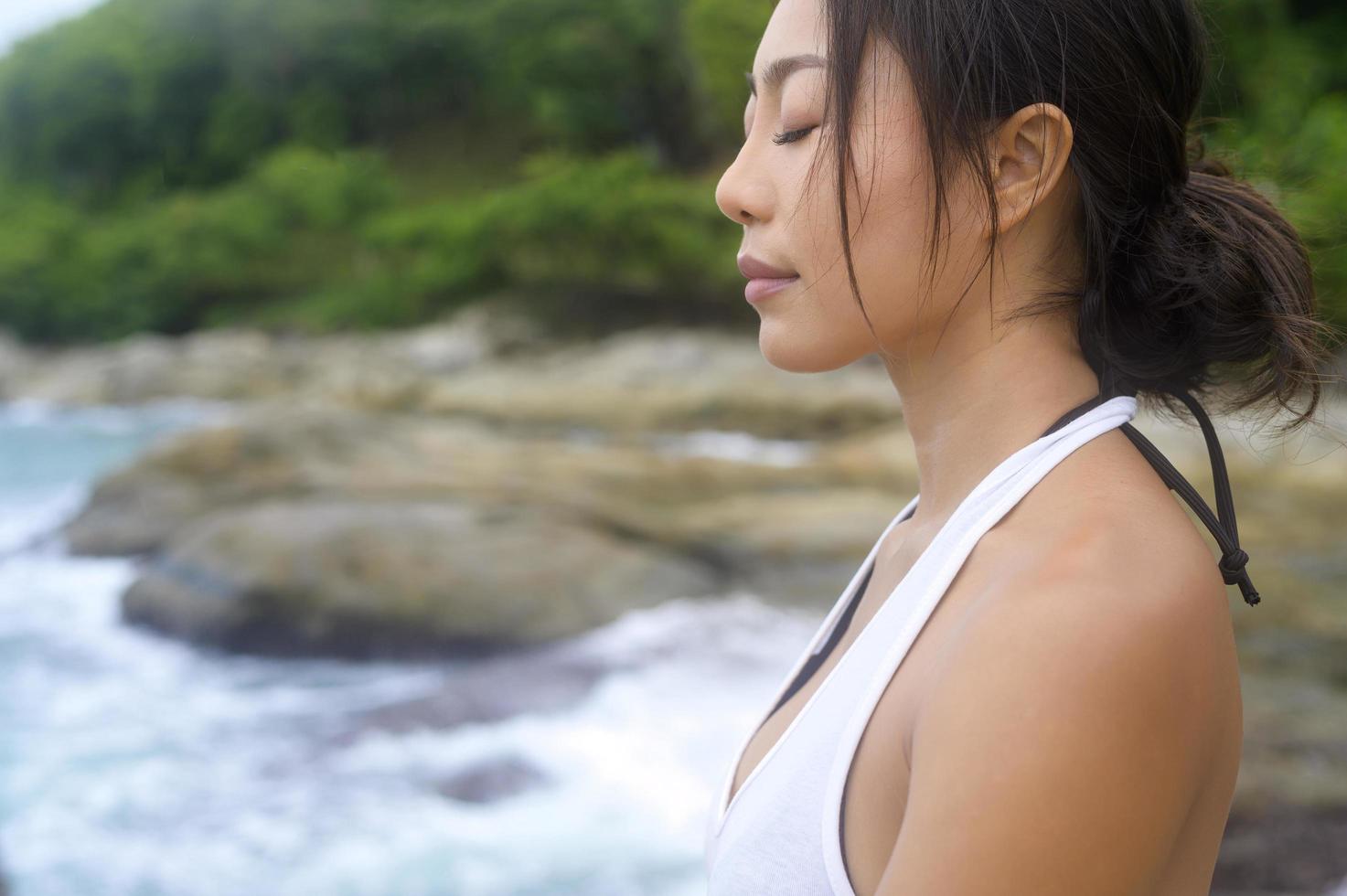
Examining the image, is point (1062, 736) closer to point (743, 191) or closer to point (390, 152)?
point (743, 191)

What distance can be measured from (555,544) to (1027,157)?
10.6 ft

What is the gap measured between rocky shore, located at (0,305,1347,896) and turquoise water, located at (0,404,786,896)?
12cm

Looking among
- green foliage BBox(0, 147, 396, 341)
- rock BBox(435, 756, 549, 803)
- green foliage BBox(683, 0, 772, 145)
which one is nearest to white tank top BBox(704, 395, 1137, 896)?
rock BBox(435, 756, 549, 803)

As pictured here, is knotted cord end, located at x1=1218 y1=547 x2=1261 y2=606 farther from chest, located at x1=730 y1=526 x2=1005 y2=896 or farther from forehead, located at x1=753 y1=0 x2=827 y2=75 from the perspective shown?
forehead, located at x1=753 y1=0 x2=827 y2=75

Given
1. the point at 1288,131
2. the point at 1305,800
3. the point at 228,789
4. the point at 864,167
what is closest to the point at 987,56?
the point at 864,167

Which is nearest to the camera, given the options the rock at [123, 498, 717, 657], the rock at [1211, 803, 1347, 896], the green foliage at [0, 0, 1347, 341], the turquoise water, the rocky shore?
the rock at [1211, 803, 1347, 896]

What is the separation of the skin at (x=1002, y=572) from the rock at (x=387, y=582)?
112 inches

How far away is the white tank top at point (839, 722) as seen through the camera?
0.49 meters

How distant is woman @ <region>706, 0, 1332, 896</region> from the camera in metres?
0.41

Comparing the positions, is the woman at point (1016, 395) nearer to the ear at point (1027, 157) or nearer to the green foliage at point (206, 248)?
the ear at point (1027, 157)

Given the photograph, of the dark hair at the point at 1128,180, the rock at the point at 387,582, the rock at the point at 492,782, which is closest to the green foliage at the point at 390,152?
the rock at the point at 387,582

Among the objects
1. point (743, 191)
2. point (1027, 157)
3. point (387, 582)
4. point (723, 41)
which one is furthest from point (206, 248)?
point (1027, 157)

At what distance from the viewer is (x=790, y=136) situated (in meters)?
0.60

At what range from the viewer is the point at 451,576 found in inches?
139
